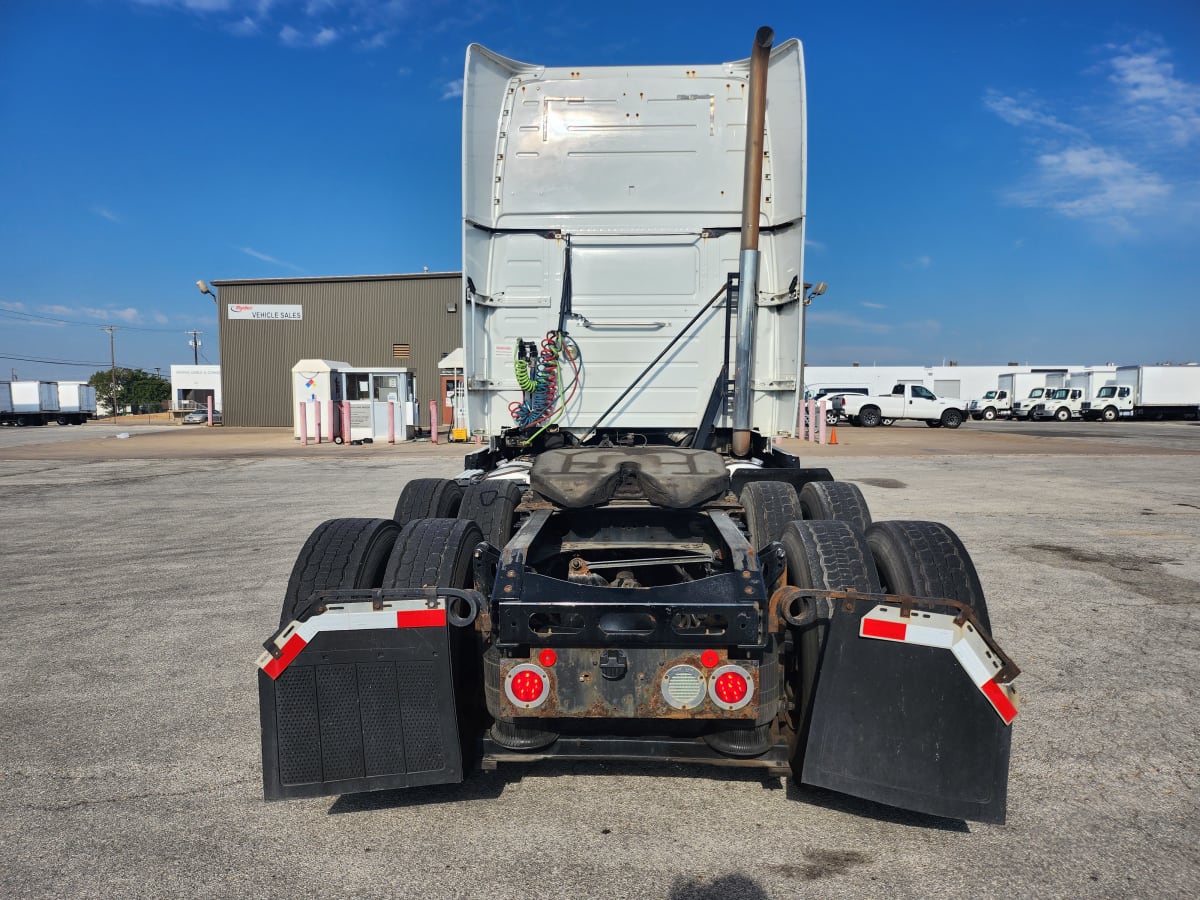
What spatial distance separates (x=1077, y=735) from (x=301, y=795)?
325 cm

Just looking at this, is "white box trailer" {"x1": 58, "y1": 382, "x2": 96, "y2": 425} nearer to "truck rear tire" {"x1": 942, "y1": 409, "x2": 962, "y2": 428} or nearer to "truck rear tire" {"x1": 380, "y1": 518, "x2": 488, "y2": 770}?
"truck rear tire" {"x1": 942, "y1": 409, "x2": 962, "y2": 428}

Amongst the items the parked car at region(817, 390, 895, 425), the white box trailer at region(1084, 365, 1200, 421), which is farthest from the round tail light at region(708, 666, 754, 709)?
the white box trailer at region(1084, 365, 1200, 421)

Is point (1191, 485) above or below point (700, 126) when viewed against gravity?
below

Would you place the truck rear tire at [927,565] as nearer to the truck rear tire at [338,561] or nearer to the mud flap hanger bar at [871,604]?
the mud flap hanger bar at [871,604]

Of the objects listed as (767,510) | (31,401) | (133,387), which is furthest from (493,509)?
(133,387)

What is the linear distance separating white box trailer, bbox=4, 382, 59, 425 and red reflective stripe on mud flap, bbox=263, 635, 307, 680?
54676 millimetres

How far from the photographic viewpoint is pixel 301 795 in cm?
264

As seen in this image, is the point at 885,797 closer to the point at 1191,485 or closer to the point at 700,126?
the point at 700,126

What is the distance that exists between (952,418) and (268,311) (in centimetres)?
3179

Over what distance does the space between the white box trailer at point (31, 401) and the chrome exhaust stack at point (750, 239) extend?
176 feet

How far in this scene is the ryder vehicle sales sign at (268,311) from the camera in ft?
117

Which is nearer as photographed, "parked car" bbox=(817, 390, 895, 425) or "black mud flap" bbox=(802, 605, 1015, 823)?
"black mud flap" bbox=(802, 605, 1015, 823)

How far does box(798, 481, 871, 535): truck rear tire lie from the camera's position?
411 centimetres

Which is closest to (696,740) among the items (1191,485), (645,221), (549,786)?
(549,786)
